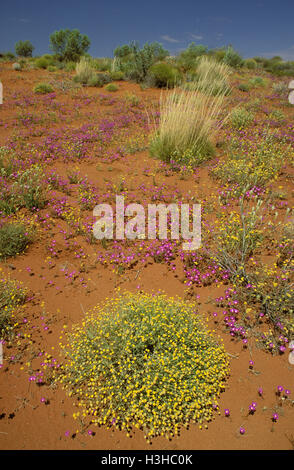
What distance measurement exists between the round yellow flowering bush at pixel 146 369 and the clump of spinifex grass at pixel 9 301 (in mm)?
732

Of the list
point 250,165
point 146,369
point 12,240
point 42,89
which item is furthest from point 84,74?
point 146,369

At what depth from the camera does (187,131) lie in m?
6.44

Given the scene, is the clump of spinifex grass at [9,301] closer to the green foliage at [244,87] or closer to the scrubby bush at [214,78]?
the scrubby bush at [214,78]

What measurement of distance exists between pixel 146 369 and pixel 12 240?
288cm

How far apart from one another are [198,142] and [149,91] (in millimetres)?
8771

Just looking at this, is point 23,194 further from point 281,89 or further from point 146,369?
point 281,89

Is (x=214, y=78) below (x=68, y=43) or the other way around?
below

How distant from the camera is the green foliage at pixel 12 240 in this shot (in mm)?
4090

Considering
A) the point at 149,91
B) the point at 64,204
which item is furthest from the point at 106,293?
the point at 149,91

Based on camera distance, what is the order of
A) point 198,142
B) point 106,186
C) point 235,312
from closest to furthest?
1. point 235,312
2. point 106,186
3. point 198,142

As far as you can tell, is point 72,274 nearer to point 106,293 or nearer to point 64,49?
point 106,293

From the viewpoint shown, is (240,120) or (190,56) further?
(190,56)

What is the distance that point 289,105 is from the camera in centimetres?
1152

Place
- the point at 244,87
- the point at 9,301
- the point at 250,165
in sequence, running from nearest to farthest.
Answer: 1. the point at 9,301
2. the point at 250,165
3. the point at 244,87
